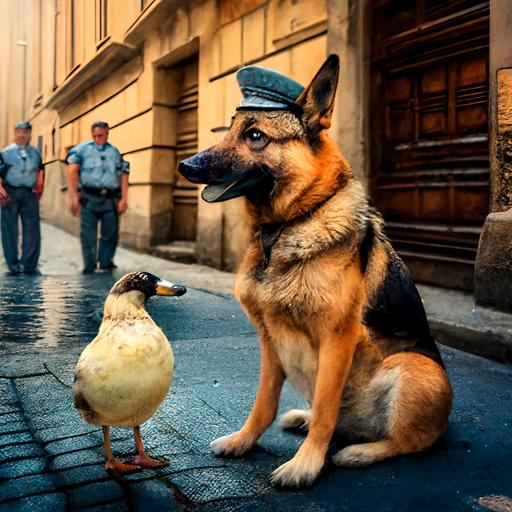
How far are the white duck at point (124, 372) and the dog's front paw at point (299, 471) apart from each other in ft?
1.36

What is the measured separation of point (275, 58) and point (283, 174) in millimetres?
5903

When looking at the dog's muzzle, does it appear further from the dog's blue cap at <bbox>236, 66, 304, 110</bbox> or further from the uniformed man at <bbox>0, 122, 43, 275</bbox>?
the uniformed man at <bbox>0, 122, 43, 275</bbox>

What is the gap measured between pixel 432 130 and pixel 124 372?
15.3 feet

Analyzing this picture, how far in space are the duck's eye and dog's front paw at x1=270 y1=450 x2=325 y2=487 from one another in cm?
106

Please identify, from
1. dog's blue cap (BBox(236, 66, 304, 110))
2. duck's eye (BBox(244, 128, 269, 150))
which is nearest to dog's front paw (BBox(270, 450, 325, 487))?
duck's eye (BBox(244, 128, 269, 150))

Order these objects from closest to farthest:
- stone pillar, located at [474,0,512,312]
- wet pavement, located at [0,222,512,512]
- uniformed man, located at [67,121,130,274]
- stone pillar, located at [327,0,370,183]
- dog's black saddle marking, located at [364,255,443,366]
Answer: wet pavement, located at [0,222,512,512]
dog's black saddle marking, located at [364,255,443,366]
stone pillar, located at [474,0,512,312]
stone pillar, located at [327,0,370,183]
uniformed man, located at [67,121,130,274]

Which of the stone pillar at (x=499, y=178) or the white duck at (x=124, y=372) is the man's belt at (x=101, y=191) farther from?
the white duck at (x=124, y=372)

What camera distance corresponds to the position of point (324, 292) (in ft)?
6.31

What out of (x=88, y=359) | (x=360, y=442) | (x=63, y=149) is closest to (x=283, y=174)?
(x=88, y=359)

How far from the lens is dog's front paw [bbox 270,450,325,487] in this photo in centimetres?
187

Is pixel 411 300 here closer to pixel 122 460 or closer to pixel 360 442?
pixel 360 442

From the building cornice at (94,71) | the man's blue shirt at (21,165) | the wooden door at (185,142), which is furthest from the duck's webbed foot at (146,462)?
the building cornice at (94,71)

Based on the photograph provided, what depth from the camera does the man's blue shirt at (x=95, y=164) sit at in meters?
7.61

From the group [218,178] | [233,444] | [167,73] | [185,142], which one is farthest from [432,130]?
[167,73]
